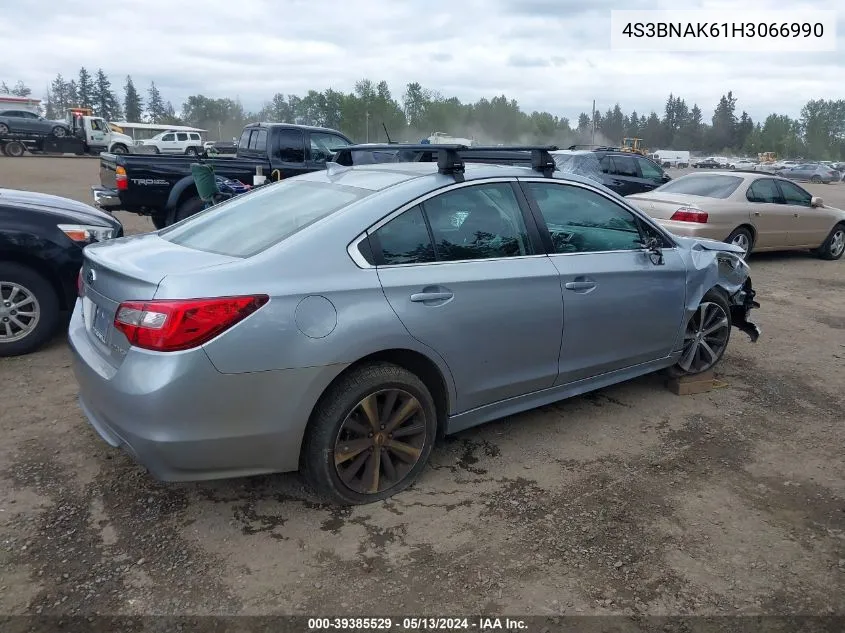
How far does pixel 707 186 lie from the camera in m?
10.2

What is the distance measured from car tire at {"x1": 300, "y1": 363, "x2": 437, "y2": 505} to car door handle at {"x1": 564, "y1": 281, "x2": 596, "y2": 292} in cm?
109

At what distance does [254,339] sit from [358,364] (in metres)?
0.53

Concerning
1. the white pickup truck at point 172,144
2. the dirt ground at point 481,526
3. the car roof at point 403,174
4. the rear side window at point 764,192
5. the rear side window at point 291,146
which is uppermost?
the white pickup truck at point 172,144

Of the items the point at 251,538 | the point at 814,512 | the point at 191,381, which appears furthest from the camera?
the point at 814,512

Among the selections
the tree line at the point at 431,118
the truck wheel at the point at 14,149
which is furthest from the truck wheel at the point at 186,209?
the tree line at the point at 431,118

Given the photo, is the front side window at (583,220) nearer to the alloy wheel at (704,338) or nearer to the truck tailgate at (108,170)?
the alloy wheel at (704,338)

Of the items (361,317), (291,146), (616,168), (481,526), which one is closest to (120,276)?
(361,317)

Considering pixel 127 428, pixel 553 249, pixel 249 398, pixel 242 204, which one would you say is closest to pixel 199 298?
pixel 249 398

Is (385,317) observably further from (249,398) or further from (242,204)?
(242,204)

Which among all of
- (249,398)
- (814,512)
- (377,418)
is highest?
(249,398)

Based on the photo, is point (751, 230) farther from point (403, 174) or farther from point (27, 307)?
point (27, 307)

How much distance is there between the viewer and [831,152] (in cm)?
11612

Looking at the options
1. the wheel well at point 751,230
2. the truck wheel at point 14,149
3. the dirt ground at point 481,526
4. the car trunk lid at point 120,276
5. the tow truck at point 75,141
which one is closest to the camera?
the dirt ground at point 481,526

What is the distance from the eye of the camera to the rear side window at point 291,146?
1088cm
